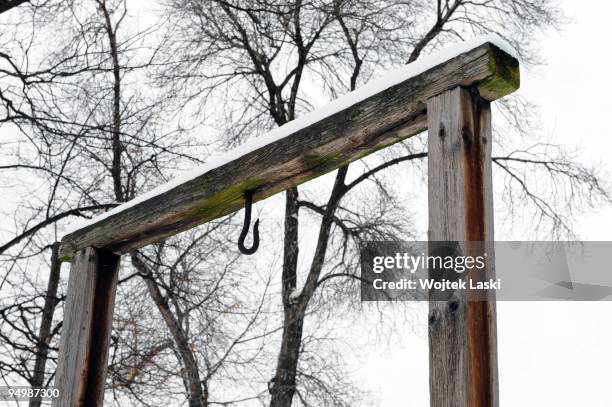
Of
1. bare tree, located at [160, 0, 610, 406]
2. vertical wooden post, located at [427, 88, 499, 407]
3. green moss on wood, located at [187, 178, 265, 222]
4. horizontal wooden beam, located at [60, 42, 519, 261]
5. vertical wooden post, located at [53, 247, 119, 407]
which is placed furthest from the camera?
bare tree, located at [160, 0, 610, 406]

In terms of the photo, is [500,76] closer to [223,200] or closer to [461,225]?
[461,225]

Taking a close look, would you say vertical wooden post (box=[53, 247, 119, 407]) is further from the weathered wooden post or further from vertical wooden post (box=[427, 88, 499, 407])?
vertical wooden post (box=[427, 88, 499, 407])

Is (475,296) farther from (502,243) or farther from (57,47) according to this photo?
(502,243)

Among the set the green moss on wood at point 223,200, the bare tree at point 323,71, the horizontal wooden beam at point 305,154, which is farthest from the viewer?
the bare tree at point 323,71

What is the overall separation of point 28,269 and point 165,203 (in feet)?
13.7

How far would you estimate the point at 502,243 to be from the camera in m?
8.91

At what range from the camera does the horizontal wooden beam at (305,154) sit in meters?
1.60

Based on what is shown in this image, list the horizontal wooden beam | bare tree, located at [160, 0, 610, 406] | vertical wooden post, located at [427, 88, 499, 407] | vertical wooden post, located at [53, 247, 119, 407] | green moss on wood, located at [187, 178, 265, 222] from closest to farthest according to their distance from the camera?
vertical wooden post, located at [427, 88, 499, 407] < the horizontal wooden beam < green moss on wood, located at [187, 178, 265, 222] < vertical wooden post, located at [53, 247, 119, 407] < bare tree, located at [160, 0, 610, 406]

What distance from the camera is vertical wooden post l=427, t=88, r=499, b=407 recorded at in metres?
1.45

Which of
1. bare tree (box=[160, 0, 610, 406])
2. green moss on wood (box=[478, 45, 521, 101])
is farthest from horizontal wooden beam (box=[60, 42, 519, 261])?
bare tree (box=[160, 0, 610, 406])

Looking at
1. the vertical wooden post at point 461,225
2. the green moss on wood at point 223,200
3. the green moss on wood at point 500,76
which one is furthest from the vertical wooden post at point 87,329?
the green moss on wood at point 500,76

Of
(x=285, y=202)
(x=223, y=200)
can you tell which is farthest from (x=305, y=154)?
(x=285, y=202)

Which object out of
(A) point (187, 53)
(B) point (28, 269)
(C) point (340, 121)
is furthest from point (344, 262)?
(C) point (340, 121)

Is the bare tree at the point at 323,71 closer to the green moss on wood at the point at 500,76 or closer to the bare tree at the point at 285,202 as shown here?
the bare tree at the point at 285,202
